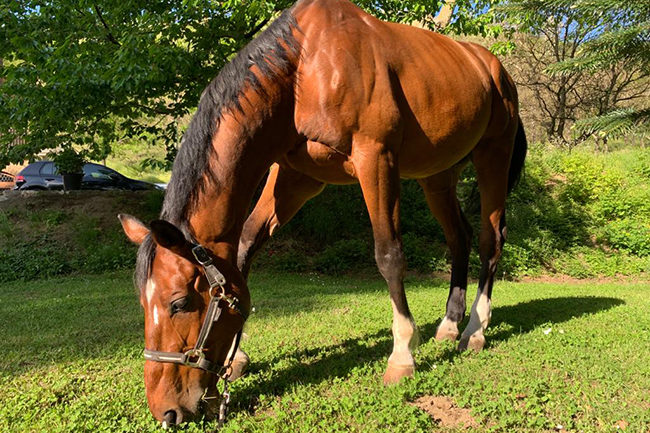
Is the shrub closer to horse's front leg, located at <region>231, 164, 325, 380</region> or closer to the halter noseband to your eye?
horse's front leg, located at <region>231, 164, 325, 380</region>

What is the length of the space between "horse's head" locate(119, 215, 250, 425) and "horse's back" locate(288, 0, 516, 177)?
1.11 metres

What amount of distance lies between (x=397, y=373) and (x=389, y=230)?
906 mm

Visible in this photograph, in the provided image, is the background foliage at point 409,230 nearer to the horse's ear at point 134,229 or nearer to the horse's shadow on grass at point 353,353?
the horse's shadow on grass at point 353,353

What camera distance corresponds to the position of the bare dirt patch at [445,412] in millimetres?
2399

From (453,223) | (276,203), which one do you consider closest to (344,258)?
(453,223)

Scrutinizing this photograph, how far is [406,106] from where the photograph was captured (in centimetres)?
305

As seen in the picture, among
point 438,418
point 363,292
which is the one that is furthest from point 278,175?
point 363,292

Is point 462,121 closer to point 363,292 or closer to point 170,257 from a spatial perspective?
point 170,257

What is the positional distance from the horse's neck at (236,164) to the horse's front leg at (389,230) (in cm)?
57

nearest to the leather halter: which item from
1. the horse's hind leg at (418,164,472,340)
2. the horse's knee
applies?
the horse's knee

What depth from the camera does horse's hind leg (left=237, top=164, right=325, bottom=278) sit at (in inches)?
128

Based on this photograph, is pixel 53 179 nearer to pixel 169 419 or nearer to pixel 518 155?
pixel 518 155

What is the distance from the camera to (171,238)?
2094 millimetres

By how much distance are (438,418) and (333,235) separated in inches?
295
